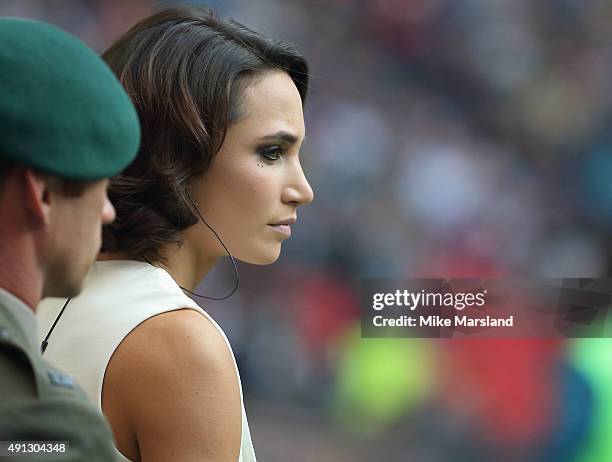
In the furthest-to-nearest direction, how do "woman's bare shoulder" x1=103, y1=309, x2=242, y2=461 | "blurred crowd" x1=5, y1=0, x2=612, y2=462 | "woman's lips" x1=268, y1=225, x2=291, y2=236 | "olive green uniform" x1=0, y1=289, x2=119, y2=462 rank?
"blurred crowd" x1=5, y1=0, x2=612, y2=462 → "woman's lips" x1=268, y1=225, x2=291, y2=236 → "woman's bare shoulder" x1=103, y1=309, x2=242, y2=461 → "olive green uniform" x1=0, y1=289, x2=119, y2=462

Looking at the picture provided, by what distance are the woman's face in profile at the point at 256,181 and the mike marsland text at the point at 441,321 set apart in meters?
1.89

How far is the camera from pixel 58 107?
615 mm

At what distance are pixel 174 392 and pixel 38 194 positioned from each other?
0.42 meters

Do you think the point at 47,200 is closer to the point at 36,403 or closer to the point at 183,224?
the point at 36,403

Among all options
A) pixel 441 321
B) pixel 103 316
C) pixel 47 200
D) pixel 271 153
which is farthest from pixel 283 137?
pixel 441 321

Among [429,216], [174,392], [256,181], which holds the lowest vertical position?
[174,392]

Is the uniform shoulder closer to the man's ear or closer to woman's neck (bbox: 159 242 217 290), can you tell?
the man's ear

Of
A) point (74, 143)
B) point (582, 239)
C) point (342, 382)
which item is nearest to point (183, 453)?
point (74, 143)

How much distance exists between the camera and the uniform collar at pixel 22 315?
2.04 ft

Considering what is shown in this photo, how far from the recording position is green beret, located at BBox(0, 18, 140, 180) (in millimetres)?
606

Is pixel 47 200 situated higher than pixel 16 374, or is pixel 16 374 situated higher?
pixel 47 200

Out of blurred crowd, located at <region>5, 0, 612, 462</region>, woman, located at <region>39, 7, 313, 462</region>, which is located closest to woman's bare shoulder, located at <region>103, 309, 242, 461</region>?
woman, located at <region>39, 7, 313, 462</region>

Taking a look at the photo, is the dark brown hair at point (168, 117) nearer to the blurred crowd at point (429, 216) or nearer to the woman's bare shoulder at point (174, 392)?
the woman's bare shoulder at point (174, 392)

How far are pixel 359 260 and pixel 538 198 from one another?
677 mm
